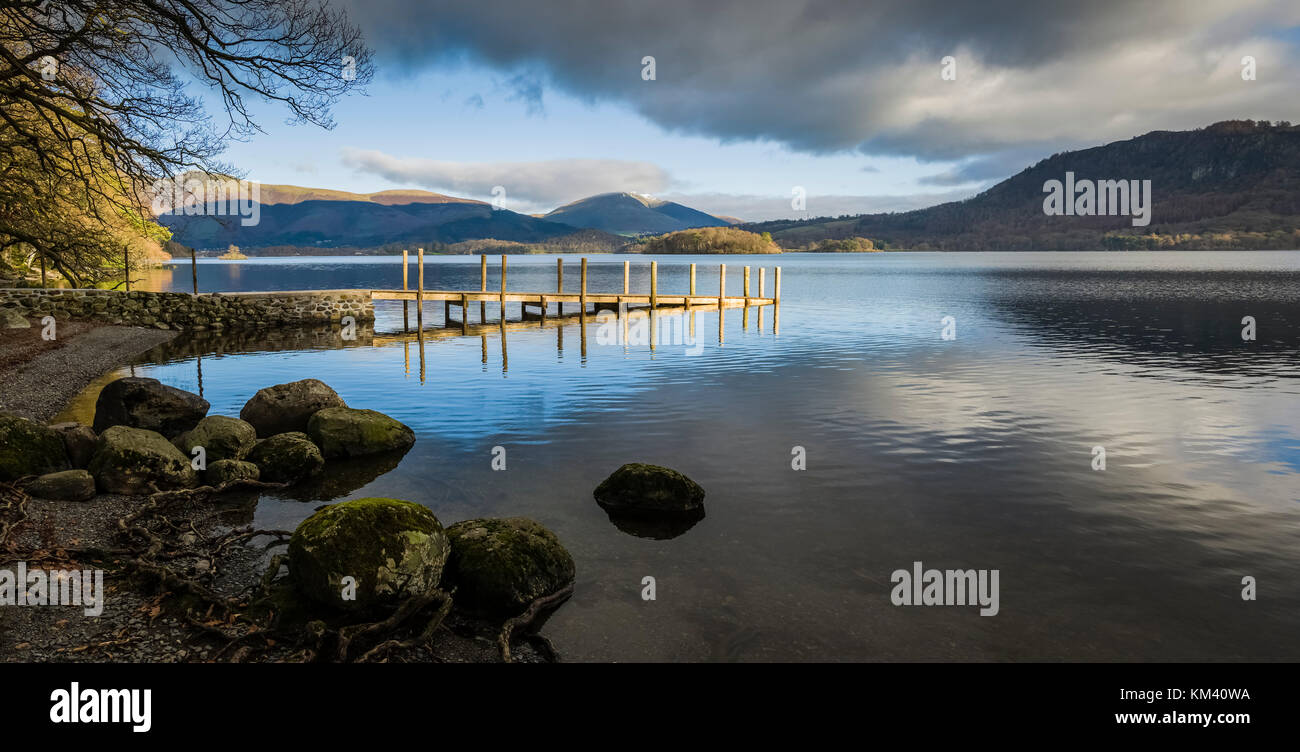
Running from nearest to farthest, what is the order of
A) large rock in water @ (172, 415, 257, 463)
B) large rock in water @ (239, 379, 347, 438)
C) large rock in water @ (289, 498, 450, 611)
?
large rock in water @ (289, 498, 450, 611) < large rock in water @ (172, 415, 257, 463) < large rock in water @ (239, 379, 347, 438)

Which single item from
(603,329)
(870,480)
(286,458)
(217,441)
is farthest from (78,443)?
(603,329)

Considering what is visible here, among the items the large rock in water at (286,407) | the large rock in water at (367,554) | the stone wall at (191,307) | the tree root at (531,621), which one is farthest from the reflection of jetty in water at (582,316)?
the tree root at (531,621)

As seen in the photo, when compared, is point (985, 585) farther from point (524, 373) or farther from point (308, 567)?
point (524, 373)

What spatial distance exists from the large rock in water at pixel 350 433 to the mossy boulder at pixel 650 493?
6.06m

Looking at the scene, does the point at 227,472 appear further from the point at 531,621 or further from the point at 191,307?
the point at 191,307

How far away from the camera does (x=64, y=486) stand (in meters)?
11.6

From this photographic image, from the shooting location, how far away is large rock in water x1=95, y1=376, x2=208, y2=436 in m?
16.2

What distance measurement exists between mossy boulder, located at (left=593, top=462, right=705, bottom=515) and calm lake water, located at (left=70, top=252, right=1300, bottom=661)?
464 mm

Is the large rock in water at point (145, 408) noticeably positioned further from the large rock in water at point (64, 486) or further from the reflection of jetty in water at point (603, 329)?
the reflection of jetty in water at point (603, 329)

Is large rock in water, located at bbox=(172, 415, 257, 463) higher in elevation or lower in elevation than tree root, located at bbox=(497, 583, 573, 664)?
higher

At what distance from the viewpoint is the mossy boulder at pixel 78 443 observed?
12945 millimetres

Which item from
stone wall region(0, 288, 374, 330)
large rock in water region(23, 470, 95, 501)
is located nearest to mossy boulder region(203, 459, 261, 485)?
large rock in water region(23, 470, 95, 501)

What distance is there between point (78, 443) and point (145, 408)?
3.57m

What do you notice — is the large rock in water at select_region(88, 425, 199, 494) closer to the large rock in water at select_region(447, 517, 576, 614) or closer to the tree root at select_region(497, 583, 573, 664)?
the large rock in water at select_region(447, 517, 576, 614)
